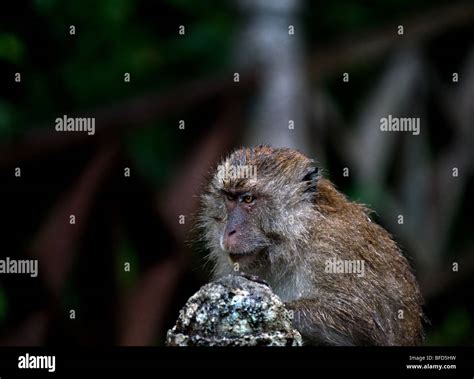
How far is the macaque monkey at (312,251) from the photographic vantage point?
882cm

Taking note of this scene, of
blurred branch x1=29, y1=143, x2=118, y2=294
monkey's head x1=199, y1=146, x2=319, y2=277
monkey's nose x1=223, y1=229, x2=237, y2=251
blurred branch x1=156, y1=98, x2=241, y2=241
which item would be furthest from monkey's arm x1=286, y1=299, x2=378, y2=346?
blurred branch x1=29, y1=143, x2=118, y2=294

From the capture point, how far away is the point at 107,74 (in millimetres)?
17125

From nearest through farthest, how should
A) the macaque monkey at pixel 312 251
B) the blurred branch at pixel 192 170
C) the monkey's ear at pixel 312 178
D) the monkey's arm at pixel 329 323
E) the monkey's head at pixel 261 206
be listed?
the monkey's arm at pixel 329 323, the macaque monkey at pixel 312 251, the monkey's head at pixel 261 206, the monkey's ear at pixel 312 178, the blurred branch at pixel 192 170

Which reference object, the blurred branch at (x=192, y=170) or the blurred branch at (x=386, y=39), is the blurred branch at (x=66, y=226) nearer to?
the blurred branch at (x=192, y=170)

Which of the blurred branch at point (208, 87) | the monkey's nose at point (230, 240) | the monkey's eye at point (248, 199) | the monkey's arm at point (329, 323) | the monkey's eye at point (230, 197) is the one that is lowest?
the monkey's arm at point (329, 323)

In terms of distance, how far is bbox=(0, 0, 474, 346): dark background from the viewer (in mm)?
13352

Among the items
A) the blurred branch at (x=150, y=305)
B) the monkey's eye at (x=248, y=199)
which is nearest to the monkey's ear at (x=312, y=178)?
the monkey's eye at (x=248, y=199)

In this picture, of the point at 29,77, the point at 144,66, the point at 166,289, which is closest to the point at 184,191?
the point at 166,289

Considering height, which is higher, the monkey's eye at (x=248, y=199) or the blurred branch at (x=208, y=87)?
the blurred branch at (x=208, y=87)

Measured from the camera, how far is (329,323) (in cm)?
862

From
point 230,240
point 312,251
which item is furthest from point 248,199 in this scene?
point 312,251

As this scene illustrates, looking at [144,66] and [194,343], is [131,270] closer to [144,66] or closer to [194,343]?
[144,66]

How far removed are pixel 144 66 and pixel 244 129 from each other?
267 centimetres

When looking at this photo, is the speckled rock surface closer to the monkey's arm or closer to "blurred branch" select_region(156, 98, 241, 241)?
the monkey's arm
